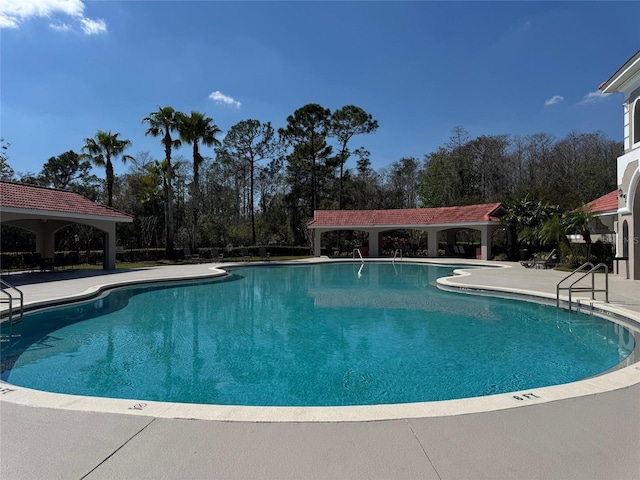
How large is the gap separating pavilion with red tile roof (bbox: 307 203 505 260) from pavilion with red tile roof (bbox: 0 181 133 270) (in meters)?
13.9

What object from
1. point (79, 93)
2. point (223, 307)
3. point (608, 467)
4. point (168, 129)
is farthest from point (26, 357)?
point (168, 129)

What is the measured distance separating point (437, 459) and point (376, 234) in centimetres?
2835

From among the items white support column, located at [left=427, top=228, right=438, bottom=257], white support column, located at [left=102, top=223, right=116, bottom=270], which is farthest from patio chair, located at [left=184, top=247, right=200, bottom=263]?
white support column, located at [left=427, top=228, right=438, bottom=257]

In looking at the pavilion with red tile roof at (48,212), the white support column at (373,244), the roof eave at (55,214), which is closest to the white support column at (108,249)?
the pavilion with red tile roof at (48,212)

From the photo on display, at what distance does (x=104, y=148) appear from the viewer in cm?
2811

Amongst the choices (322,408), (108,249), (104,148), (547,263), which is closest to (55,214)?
(108,249)

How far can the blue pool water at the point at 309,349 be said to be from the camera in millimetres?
5449

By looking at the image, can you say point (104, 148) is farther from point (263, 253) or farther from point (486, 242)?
point (486, 242)

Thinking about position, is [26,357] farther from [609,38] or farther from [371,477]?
[609,38]

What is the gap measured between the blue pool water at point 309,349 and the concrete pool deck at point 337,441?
1.52 metres

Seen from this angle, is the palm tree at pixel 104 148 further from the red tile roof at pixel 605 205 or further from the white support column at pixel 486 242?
the red tile roof at pixel 605 205

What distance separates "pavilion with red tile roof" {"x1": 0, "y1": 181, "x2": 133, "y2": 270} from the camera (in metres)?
16.0

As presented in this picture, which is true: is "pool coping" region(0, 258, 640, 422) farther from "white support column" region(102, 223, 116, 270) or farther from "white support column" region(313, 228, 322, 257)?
"white support column" region(313, 228, 322, 257)

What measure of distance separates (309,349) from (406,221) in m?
23.7
